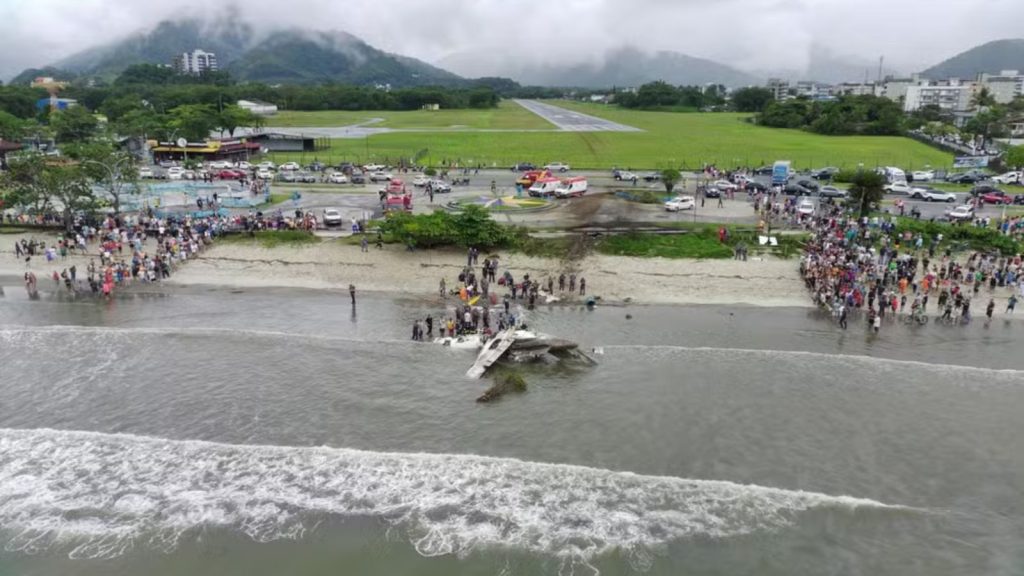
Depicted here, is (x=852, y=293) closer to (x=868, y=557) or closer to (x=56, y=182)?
(x=868, y=557)

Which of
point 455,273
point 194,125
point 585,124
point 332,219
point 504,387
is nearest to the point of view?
point 504,387

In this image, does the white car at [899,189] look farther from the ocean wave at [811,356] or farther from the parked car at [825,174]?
the ocean wave at [811,356]

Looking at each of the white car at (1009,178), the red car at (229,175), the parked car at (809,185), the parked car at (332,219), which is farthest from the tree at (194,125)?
the white car at (1009,178)

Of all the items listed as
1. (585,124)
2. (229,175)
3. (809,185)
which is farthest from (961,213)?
(585,124)

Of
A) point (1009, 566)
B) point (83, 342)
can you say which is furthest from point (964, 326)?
point (83, 342)

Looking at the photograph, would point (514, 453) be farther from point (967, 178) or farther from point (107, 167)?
point (967, 178)
